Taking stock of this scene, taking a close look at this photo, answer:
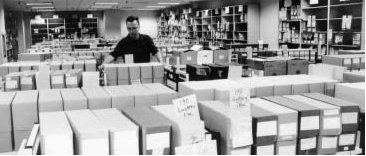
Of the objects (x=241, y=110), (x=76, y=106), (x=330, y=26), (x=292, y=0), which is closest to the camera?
(x=241, y=110)

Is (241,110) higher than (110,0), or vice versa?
(110,0)

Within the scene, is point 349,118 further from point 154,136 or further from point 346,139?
point 154,136

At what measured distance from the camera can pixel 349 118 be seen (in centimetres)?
219

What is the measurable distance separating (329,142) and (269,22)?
992 cm

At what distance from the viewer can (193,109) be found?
5.93 feet

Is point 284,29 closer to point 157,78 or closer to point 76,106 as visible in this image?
point 157,78

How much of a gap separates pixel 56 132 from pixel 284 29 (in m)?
9.92

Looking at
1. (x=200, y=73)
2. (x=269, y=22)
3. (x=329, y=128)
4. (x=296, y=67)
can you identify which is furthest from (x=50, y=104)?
(x=269, y=22)

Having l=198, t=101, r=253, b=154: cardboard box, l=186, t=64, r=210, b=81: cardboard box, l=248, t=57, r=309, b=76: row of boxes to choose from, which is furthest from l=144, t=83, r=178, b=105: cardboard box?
l=248, t=57, r=309, b=76: row of boxes

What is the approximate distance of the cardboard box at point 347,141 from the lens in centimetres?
221

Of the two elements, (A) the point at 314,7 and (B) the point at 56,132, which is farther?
(A) the point at 314,7

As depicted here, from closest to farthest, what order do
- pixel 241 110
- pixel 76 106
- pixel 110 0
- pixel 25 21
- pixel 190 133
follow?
pixel 190 133, pixel 241 110, pixel 76 106, pixel 110 0, pixel 25 21

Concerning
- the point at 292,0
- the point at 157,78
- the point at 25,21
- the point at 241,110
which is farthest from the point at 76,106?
the point at 25,21

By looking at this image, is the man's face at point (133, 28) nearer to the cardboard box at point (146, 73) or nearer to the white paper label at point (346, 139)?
the cardboard box at point (146, 73)
